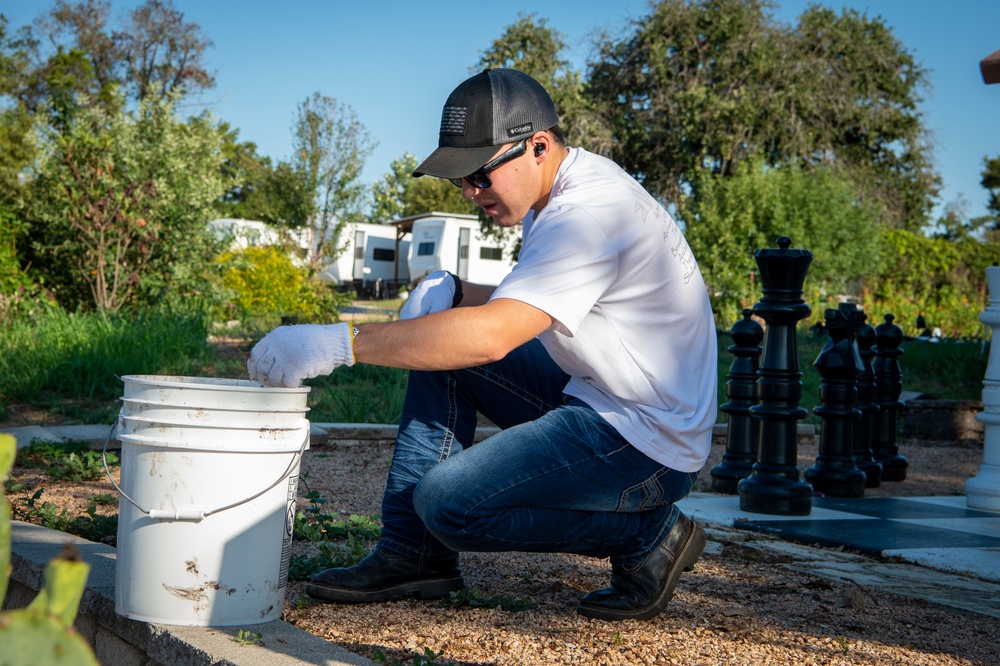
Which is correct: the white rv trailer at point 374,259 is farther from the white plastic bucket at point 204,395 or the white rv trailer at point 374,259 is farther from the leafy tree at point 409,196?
the white plastic bucket at point 204,395

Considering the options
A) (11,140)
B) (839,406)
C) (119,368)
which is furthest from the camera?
(11,140)

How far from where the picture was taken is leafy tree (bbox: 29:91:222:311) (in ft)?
33.4

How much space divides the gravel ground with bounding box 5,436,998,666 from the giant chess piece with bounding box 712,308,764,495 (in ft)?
5.18

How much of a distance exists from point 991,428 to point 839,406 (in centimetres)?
73

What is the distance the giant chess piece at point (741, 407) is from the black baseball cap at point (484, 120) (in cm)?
263

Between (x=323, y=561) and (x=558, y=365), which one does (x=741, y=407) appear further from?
(x=323, y=561)

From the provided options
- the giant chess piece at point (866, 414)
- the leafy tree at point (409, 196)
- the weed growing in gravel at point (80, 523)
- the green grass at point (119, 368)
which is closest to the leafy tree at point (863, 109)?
the green grass at point (119, 368)

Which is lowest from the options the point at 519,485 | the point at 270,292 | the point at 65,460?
the point at 65,460

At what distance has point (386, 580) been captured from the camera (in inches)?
108

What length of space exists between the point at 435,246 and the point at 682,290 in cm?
2922

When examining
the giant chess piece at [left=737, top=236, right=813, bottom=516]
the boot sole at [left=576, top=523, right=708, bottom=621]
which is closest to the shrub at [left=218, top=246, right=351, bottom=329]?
the giant chess piece at [left=737, top=236, right=813, bottom=516]

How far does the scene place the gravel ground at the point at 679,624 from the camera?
2.33 meters

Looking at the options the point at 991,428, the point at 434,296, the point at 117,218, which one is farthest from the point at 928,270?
the point at 434,296

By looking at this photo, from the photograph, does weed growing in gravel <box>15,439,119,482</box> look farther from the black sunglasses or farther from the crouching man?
the black sunglasses
